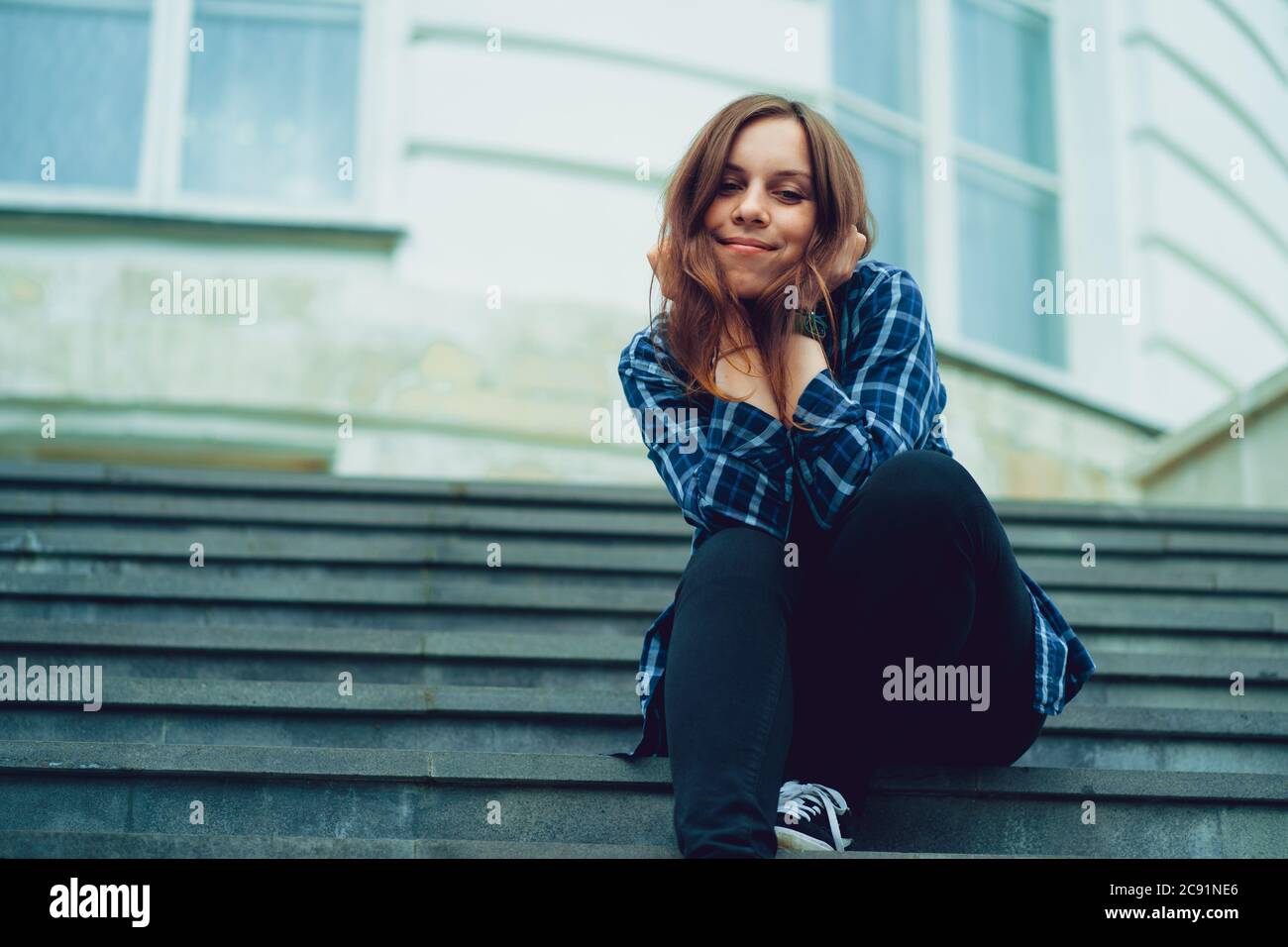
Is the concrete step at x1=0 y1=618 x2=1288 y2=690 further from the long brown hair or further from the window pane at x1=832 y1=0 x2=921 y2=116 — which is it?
the window pane at x1=832 y1=0 x2=921 y2=116

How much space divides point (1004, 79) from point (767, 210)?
5346mm

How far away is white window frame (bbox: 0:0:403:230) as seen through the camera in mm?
5617

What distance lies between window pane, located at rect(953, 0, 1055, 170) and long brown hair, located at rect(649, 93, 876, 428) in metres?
4.97

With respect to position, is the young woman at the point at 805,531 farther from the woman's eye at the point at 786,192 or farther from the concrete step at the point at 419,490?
the concrete step at the point at 419,490

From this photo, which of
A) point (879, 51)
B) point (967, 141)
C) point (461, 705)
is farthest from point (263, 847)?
point (967, 141)

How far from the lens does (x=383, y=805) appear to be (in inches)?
93.4

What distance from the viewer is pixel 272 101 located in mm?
6008

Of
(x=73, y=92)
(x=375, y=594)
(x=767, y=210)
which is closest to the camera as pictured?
(x=767, y=210)

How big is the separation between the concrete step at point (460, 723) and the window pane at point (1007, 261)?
433 centimetres
